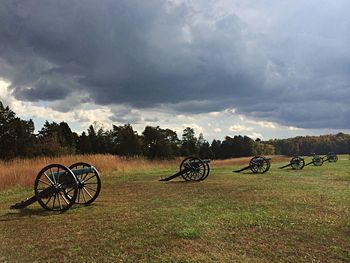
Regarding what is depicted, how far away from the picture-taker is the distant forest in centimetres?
4034

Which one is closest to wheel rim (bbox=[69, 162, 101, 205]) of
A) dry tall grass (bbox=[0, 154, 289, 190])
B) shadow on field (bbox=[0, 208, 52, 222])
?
shadow on field (bbox=[0, 208, 52, 222])

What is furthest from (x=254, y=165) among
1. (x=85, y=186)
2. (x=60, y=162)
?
(x=85, y=186)

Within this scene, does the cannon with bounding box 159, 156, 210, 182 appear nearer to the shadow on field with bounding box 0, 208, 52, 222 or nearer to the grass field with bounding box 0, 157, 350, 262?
the grass field with bounding box 0, 157, 350, 262

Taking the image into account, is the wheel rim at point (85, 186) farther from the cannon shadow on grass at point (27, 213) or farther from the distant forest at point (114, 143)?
the distant forest at point (114, 143)

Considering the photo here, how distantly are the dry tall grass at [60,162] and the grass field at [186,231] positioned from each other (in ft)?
15.1

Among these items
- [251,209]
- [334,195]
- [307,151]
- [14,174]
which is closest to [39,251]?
[251,209]

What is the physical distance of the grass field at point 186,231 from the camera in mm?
5391

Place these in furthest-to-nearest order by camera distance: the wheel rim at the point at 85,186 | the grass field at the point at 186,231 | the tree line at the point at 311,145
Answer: the tree line at the point at 311,145 → the wheel rim at the point at 85,186 → the grass field at the point at 186,231

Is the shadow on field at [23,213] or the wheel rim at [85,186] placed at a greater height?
the wheel rim at [85,186]

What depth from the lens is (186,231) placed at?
251 inches

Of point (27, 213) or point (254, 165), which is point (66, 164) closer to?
point (27, 213)

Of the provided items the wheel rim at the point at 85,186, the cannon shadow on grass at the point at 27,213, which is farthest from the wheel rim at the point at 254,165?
the cannon shadow on grass at the point at 27,213

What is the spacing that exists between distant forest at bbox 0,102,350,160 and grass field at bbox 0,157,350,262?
17744 mm

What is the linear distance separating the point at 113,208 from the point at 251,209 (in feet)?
11.0
